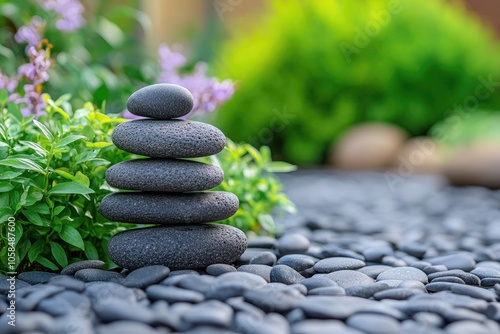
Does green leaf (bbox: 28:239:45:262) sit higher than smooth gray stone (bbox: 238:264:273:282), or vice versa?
smooth gray stone (bbox: 238:264:273:282)

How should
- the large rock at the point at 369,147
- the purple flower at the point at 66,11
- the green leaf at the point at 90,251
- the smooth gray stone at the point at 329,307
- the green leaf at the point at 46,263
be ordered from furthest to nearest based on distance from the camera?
the large rock at the point at 369,147, the purple flower at the point at 66,11, the green leaf at the point at 90,251, the green leaf at the point at 46,263, the smooth gray stone at the point at 329,307

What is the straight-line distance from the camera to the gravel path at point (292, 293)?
5.21ft

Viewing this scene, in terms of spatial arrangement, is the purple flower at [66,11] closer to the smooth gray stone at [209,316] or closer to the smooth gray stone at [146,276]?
the smooth gray stone at [146,276]

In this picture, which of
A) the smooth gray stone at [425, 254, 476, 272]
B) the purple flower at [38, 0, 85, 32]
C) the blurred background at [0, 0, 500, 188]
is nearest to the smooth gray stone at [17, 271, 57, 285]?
the smooth gray stone at [425, 254, 476, 272]

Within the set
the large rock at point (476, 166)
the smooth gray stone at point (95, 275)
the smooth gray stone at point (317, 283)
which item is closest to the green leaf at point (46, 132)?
the smooth gray stone at point (95, 275)

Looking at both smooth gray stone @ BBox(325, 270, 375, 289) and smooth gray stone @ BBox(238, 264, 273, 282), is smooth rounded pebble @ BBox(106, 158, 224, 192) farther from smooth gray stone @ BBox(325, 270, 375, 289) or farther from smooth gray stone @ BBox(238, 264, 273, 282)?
smooth gray stone @ BBox(325, 270, 375, 289)

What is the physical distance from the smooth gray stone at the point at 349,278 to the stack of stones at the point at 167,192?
1.27ft

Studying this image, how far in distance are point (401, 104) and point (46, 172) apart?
685 centimetres

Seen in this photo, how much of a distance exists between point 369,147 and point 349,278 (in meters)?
5.88

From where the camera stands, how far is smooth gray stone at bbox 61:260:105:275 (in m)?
2.18

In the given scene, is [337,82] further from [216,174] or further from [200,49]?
[216,174]

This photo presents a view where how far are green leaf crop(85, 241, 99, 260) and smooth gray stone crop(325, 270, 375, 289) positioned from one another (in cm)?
90

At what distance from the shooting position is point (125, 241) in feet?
7.04

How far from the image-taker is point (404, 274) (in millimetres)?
2211
